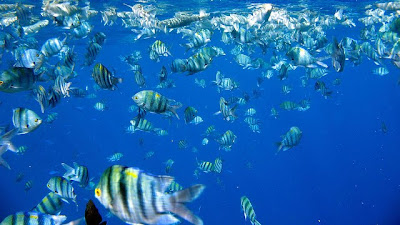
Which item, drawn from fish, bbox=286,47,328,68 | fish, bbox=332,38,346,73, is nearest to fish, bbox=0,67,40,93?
fish, bbox=286,47,328,68

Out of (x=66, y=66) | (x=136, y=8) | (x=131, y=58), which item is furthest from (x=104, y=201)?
(x=136, y=8)

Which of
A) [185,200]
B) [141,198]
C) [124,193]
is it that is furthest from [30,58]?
[185,200]

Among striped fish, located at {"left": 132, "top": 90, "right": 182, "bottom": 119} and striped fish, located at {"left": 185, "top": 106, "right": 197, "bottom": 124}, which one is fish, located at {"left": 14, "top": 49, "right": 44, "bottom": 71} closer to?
striped fish, located at {"left": 132, "top": 90, "right": 182, "bottom": 119}

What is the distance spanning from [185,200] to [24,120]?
11.8ft

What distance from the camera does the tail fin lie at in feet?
6.34

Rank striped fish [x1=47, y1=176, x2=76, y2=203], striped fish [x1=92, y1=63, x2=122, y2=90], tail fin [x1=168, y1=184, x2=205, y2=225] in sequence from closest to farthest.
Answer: tail fin [x1=168, y1=184, x2=205, y2=225] < striped fish [x1=47, y1=176, x2=76, y2=203] < striped fish [x1=92, y1=63, x2=122, y2=90]

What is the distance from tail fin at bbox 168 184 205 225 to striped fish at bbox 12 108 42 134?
11.1 feet

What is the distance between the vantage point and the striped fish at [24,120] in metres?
4.44

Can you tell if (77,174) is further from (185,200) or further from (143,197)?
(185,200)

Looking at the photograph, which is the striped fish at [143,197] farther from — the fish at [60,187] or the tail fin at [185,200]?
the fish at [60,187]

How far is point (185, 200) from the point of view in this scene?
6.42 feet

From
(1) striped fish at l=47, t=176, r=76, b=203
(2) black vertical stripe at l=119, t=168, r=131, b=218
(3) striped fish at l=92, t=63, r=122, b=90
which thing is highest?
(2) black vertical stripe at l=119, t=168, r=131, b=218

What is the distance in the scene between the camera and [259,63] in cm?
1230

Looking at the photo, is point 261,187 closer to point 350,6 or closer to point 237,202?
point 237,202
